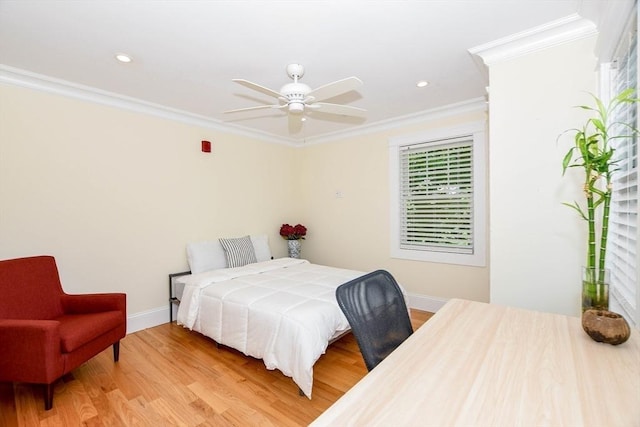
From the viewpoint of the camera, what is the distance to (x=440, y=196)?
143 inches

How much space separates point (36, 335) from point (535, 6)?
3571 millimetres

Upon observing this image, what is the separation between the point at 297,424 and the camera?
179 centimetres

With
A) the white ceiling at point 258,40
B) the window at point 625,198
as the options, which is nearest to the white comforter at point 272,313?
the window at point 625,198

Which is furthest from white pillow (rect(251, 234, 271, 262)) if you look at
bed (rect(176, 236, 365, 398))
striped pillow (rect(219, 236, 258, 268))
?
bed (rect(176, 236, 365, 398))

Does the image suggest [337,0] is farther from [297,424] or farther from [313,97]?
[297,424]

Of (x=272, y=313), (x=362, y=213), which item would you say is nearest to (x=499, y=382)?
(x=272, y=313)

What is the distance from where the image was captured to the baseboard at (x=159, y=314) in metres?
3.15

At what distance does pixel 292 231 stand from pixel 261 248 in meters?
0.65

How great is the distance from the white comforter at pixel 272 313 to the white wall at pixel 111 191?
0.58 m

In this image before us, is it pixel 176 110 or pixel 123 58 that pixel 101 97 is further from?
pixel 123 58

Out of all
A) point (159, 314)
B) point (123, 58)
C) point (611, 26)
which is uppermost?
point (123, 58)

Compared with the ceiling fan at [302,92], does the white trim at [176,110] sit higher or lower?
higher

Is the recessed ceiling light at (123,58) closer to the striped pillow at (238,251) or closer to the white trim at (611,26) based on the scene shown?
the striped pillow at (238,251)

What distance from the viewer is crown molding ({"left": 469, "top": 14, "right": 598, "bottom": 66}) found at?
186cm
